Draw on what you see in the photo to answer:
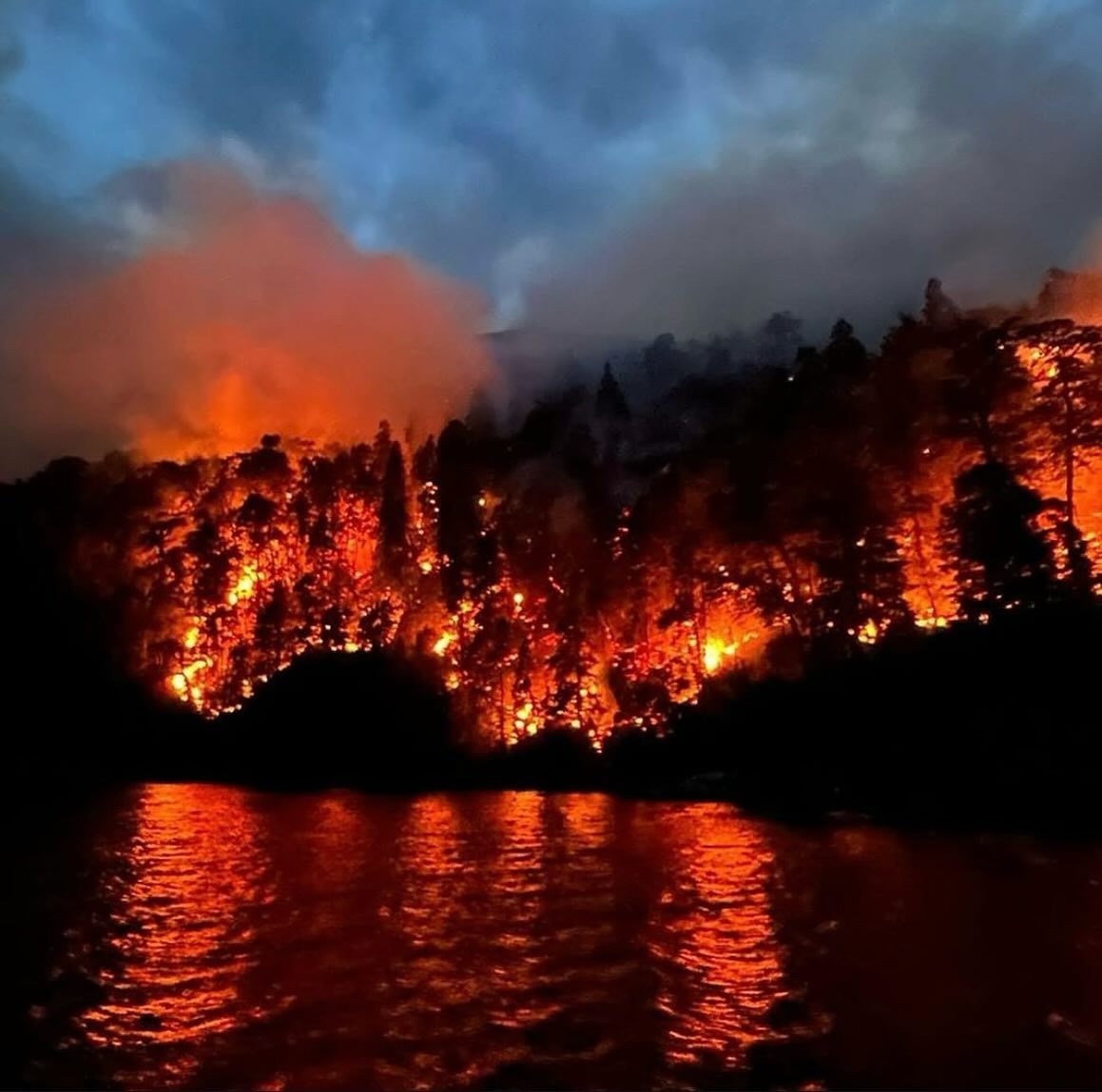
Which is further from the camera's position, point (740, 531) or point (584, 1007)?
point (740, 531)

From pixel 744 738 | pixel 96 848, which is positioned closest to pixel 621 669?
pixel 744 738

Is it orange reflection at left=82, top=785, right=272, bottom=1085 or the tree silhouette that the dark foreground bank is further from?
orange reflection at left=82, top=785, right=272, bottom=1085

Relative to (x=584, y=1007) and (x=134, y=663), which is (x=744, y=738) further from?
(x=134, y=663)

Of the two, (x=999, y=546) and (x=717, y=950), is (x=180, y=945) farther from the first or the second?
(x=999, y=546)

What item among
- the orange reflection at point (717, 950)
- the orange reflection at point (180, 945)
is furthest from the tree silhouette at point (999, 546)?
the orange reflection at point (180, 945)

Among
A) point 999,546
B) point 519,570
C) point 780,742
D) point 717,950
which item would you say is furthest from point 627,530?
point 717,950

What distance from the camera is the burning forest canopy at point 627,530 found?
1695 inches

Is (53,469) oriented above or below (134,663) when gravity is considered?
above

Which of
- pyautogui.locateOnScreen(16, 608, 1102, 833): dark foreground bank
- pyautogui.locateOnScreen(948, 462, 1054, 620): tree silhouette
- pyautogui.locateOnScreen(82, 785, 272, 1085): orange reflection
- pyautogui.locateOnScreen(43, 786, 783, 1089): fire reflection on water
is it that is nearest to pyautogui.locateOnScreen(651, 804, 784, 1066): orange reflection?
pyautogui.locateOnScreen(43, 786, 783, 1089): fire reflection on water

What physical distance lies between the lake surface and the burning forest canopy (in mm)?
17379

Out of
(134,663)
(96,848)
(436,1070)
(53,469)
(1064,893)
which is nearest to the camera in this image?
(436,1070)

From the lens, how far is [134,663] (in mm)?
71438

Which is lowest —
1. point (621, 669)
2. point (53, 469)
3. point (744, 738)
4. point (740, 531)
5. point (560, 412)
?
point (744, 738)

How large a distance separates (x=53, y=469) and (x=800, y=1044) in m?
80.8
